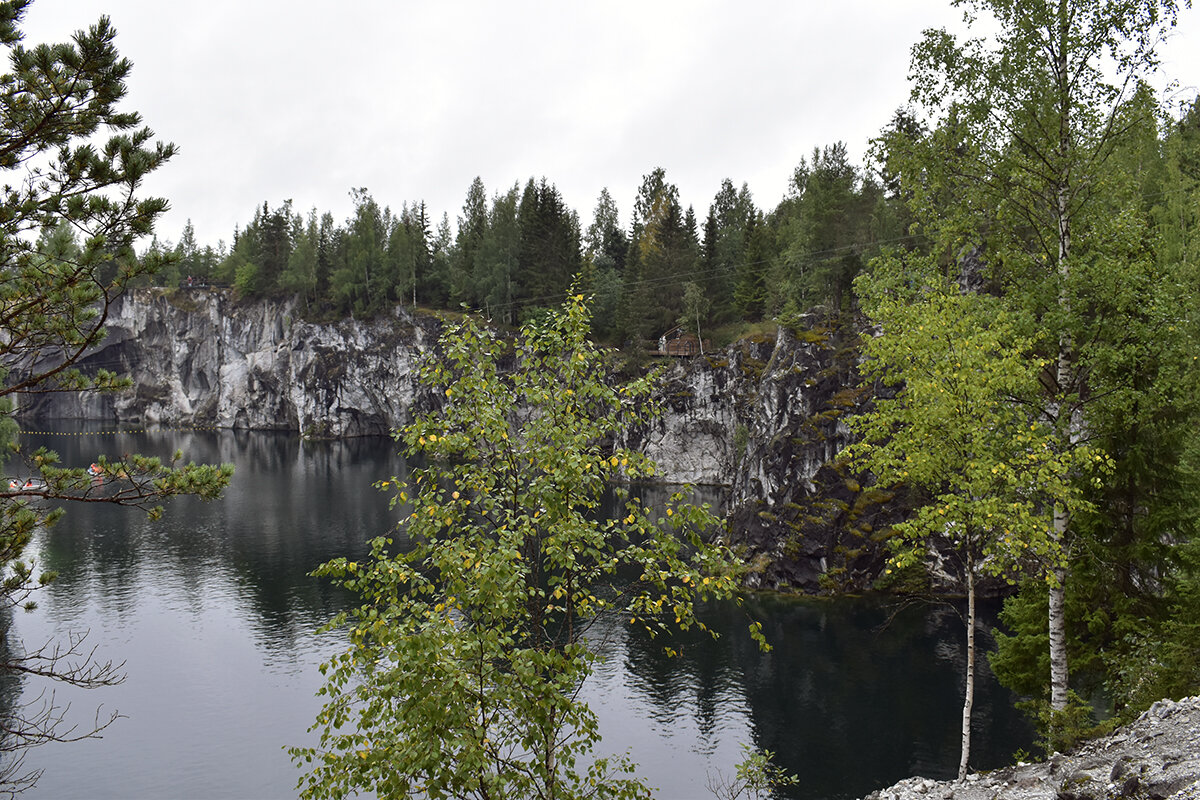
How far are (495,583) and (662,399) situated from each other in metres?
80.9

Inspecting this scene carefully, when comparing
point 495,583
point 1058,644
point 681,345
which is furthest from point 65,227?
point 681,345

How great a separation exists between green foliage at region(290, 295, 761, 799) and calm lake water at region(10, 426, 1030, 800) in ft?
42.9

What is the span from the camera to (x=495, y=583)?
7969 mm

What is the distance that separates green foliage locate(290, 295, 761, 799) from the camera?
7727 mm

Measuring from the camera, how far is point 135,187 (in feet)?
30.8

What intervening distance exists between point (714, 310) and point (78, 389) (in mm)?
87506

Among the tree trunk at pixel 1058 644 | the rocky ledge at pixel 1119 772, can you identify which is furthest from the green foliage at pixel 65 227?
the tree trunk at pixel 1058 644

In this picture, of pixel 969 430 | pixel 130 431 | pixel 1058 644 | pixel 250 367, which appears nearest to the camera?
pixel 1058 644

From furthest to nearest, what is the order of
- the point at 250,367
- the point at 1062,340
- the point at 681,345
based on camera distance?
the point at 250,367, the point at 681,345, the point at 1062,340

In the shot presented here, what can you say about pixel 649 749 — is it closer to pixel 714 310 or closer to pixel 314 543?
pixel 314 543

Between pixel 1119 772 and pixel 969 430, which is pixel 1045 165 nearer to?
pixel 969 430

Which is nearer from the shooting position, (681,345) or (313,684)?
(313,684)

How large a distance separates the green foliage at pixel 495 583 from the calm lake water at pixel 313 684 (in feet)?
42.9

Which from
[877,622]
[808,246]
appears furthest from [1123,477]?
[808,246]
